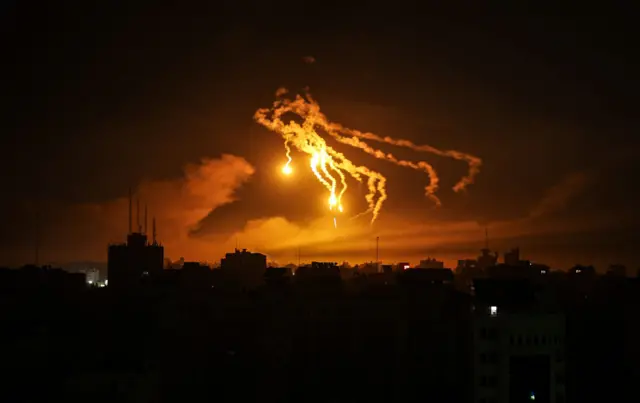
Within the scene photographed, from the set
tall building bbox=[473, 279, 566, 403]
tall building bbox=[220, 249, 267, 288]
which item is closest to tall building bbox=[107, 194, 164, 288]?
tall building bbox=[220, 249, 267, 288]

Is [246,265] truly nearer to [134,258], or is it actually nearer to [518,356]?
[134,258]

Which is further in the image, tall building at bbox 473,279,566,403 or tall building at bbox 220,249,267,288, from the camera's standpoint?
tall building at bbox 220,249,267,288

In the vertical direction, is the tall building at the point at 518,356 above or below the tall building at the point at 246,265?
below

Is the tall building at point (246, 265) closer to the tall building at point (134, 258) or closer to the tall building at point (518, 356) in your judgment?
the tall building at point (134, 258)

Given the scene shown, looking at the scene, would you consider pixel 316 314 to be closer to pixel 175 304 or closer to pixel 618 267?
pixel 175 304

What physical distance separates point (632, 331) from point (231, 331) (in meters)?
29.9

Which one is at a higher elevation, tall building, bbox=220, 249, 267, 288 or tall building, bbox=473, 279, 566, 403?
tall building, bbox=220, 249, 267, 288

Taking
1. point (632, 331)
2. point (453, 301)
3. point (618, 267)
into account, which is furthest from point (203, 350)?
point (618, 267)

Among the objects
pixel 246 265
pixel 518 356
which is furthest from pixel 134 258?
pixel 518 356

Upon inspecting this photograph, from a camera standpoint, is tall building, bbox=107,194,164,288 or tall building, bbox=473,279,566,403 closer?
tall building, bbox=473,279,566,403

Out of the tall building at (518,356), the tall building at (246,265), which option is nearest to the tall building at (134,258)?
the tall building at (246,265)

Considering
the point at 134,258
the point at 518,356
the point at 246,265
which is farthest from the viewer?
the point at 246,265

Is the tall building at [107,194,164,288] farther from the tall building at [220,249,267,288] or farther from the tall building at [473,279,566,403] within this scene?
the tall building at [473,279,566,403]

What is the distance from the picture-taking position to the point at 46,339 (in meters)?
49.4
